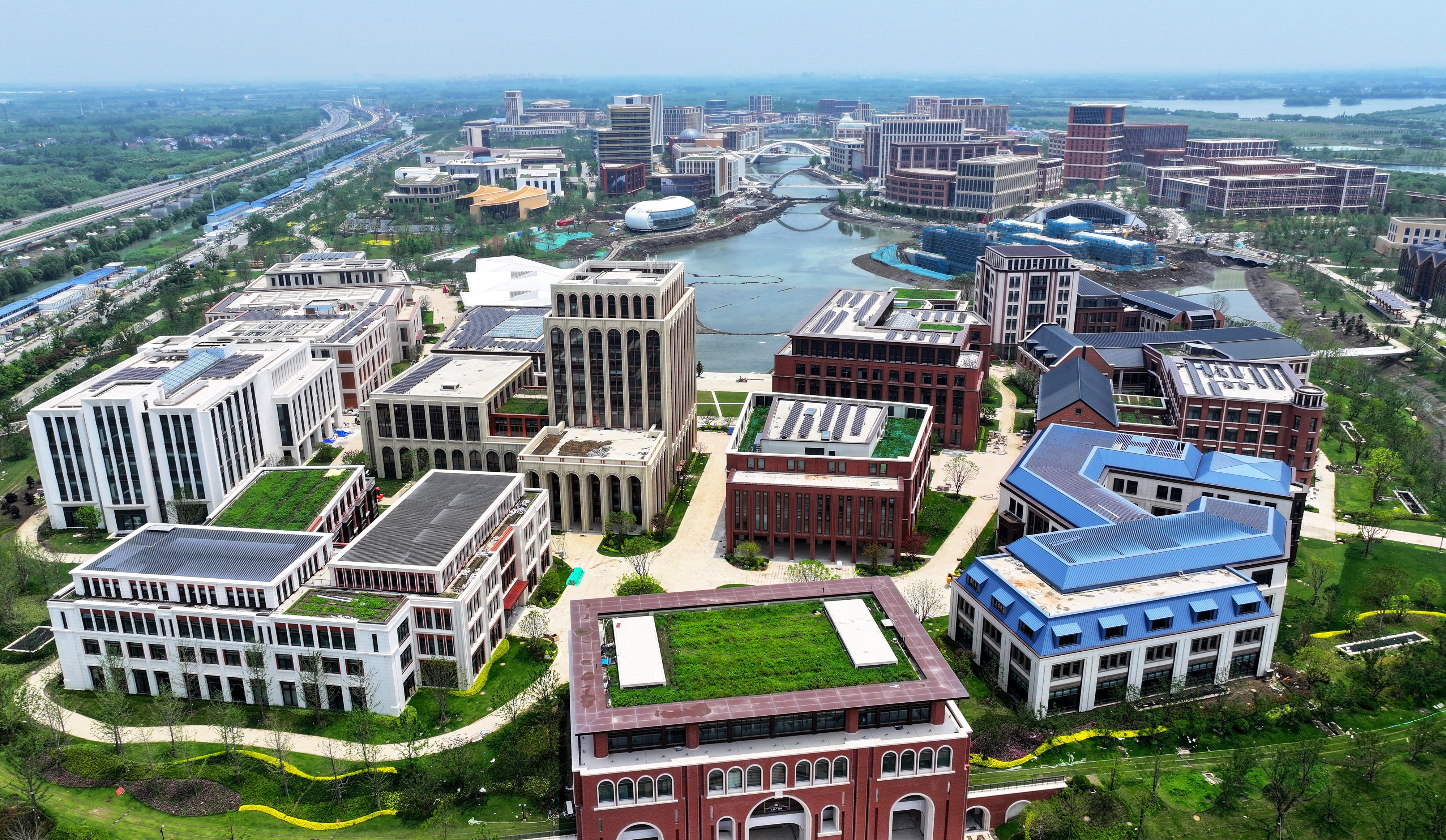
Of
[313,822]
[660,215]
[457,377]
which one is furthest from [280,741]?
[660,215]

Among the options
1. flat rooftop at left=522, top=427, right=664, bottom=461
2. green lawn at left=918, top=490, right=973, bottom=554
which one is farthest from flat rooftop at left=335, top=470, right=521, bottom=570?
green lawn at left=918, top=490, right=973, bottom=554

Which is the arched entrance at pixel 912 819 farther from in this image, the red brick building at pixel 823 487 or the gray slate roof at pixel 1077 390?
the gray slate roof at pixel 1077 390

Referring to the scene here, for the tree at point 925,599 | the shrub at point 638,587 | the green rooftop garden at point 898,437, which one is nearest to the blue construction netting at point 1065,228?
the green rooftop garden at point 898,437

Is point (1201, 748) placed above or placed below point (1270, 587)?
below

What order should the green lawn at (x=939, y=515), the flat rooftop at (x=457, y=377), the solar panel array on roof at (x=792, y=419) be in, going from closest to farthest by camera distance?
the solar panel array on roof at (x=792, y=419) < the green lawn at (x=939, y=515) < the flat rooftop at (x=457, y=377)

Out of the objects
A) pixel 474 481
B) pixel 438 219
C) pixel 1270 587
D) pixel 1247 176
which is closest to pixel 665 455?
Answer: pixel 474 481

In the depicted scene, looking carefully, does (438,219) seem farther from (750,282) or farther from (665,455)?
(665,455)
